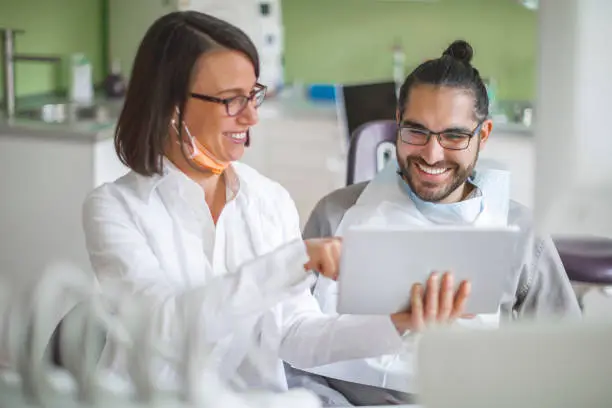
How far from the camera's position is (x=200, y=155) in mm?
890

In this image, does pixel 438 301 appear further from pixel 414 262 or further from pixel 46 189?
pixel 46 189

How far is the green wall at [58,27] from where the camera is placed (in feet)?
4.16

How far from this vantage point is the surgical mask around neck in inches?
34.2

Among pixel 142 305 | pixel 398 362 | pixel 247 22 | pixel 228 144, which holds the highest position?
pixel 247 22

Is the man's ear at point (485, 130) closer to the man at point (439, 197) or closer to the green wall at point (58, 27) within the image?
the man at point (439, 197)

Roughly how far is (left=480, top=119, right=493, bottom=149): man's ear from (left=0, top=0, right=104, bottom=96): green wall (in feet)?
2.12

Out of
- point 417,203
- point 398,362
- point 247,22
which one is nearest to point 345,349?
point 398,362

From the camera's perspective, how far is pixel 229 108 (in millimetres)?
868

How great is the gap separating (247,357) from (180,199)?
192mm

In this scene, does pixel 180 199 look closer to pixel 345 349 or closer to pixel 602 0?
pixel 345 349

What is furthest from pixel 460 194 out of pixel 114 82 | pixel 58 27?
pixel 58 27

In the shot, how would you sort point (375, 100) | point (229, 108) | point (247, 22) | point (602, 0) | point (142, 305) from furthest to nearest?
point (375, 100) → point (247, 22) → point (229, 108) → point (142, 305) → point (602, 0)

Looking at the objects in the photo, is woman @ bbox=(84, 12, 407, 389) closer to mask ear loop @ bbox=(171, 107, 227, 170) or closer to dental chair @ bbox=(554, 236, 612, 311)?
mask ear loop @ bbox=(171, 107, 227, 170)

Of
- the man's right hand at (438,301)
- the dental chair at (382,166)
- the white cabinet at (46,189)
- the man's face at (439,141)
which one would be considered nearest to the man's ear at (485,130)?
the man's face at (439,141)
